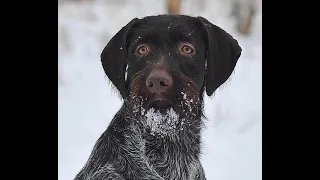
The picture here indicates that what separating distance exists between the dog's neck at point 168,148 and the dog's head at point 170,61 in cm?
15

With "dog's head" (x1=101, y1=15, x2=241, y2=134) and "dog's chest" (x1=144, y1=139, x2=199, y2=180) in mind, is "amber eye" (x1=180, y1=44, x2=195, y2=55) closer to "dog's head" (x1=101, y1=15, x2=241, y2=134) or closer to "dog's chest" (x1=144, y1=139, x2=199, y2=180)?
"dog's head" (x1=101, y1=15, x2=241, y2=134)

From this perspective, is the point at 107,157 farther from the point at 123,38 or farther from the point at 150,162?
the point at 123,38

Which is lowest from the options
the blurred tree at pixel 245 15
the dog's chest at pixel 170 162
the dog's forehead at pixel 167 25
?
the dog's chest at pixel 170 162

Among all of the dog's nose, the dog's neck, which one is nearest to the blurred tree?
the dog's neck

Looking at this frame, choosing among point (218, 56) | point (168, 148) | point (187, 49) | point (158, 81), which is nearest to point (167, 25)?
point (187, 49)

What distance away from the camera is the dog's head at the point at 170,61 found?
122 inches

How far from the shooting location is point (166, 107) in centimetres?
317

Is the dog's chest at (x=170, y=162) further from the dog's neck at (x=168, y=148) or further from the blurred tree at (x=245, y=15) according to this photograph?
the blurred tree at (x=245, y=15)

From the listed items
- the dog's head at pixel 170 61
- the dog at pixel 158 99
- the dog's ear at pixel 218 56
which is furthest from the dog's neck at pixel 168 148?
the dog's ear at pixel 218 56

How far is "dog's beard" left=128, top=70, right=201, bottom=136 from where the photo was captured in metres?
3.10

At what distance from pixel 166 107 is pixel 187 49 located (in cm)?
44

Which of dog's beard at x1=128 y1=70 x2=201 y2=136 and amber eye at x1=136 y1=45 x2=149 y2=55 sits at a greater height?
amber eye at x1=136 y1=45 x2=149 y2=55

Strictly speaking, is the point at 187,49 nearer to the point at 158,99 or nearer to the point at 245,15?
the point at 158,99

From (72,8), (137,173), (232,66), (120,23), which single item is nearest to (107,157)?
(137,173)
